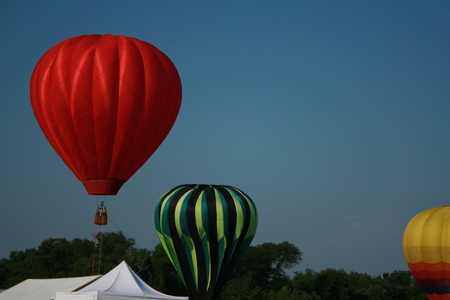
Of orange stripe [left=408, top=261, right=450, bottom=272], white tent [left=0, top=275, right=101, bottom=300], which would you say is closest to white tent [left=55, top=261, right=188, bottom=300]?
white tent [left=0, top=275, right=101, bottom=300]

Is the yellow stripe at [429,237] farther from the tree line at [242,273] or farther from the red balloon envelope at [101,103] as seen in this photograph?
the red balloon envelope at [101,103]

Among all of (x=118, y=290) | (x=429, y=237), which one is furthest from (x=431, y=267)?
(x=118, y=290)

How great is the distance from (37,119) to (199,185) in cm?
1008

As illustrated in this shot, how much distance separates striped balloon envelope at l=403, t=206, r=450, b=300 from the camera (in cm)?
3616

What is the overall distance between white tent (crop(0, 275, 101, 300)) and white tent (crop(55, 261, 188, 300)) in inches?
123

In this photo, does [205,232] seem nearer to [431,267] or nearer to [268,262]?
[431,267]

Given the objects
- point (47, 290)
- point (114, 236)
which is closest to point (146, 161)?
point (47, 290)

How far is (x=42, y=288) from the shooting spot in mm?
26312

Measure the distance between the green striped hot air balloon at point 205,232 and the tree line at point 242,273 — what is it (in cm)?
1645

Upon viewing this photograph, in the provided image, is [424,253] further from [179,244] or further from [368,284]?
[368,284]

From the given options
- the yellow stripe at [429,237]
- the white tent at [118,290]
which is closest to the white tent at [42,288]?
the white tent at [118,290]

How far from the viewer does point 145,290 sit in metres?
20.6

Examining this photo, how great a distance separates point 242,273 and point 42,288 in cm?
3878

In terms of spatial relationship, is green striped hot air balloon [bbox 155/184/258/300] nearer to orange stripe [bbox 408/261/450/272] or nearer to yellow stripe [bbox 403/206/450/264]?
yellow stripe [bbox 403/206/450/264]
